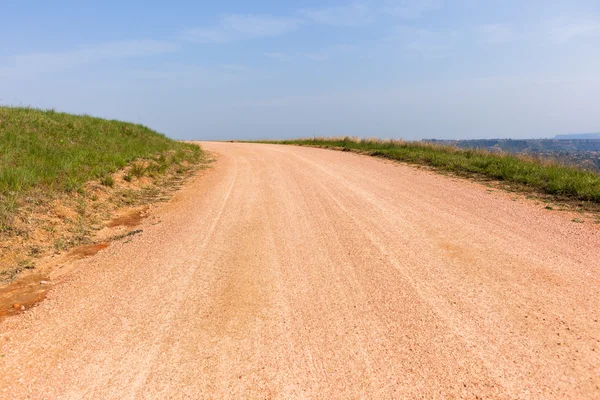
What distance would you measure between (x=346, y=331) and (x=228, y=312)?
117cm

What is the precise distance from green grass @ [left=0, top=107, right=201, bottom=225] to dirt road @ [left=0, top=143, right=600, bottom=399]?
8.30ft

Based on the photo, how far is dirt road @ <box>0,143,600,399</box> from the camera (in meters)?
2.91

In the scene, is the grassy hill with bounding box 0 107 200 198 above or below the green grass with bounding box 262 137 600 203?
above

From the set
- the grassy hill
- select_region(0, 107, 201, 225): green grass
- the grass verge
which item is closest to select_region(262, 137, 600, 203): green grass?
the grass verge

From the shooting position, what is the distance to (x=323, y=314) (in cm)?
383

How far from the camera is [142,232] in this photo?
21.9ft

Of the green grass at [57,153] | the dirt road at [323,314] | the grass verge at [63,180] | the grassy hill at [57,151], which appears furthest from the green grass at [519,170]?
the grassy hill at [57,151]

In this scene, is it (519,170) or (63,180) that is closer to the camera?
(63,180)

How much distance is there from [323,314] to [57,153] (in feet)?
27.7

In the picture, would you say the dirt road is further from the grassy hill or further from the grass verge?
the grassy hill

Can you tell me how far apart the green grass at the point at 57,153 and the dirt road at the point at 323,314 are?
99.6 inches

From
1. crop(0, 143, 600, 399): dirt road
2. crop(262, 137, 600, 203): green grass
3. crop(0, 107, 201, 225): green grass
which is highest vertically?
crop(0, 107, 201, 225): green grass

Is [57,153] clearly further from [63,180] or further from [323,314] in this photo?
[323,314]

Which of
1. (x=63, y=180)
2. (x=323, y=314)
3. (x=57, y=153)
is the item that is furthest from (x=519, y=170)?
(x=57, y=153)
